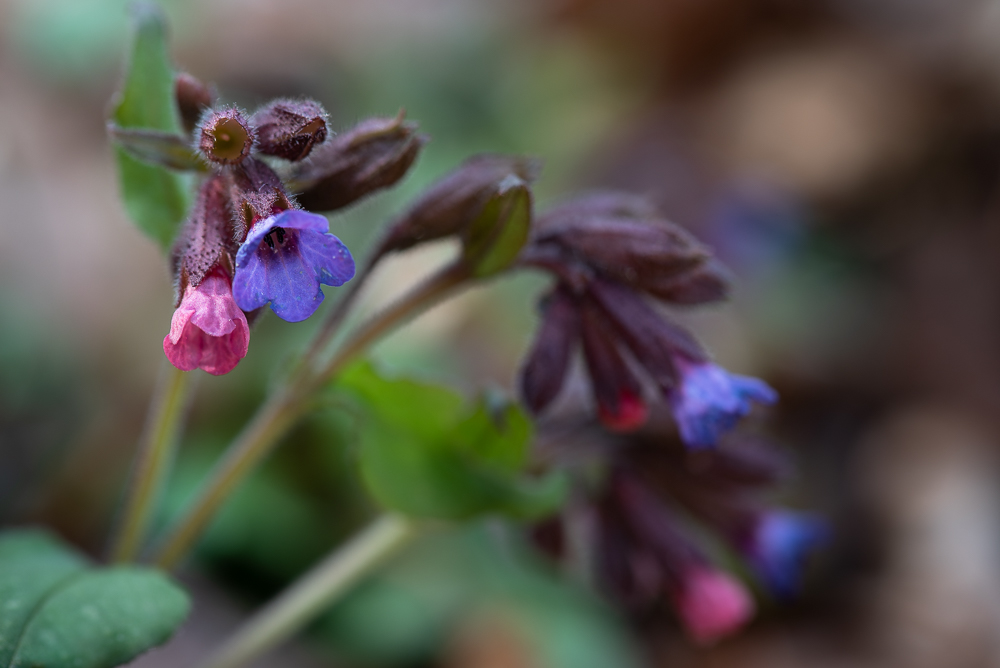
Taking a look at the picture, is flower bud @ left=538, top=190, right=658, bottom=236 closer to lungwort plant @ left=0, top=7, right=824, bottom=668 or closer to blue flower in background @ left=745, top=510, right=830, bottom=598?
lungwort plant @ left=0, top=7, right=824, bottom=668

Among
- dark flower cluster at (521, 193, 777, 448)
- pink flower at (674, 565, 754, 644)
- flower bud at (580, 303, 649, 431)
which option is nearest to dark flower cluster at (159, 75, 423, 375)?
dark flower cluster at (521, 193, 777, 448)

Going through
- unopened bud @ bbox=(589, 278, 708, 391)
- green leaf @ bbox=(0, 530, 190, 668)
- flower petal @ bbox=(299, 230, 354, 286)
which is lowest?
green leaf @ bbox=(0, 530, 190, 668)

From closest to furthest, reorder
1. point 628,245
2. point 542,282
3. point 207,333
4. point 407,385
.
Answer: point 207,333 < point 628,245 < point 407,385 < point 542,282

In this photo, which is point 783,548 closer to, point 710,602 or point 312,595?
point 710,602

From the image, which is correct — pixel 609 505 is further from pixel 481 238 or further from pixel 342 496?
pixel 342 496

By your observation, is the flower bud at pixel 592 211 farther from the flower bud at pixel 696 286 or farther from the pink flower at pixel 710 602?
the pink flower at pixel 710 602

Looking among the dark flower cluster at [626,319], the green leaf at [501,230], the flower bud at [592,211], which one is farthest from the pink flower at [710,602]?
the green leaf at [501,230]

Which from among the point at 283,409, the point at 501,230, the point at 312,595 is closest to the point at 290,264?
the point at 501,230
